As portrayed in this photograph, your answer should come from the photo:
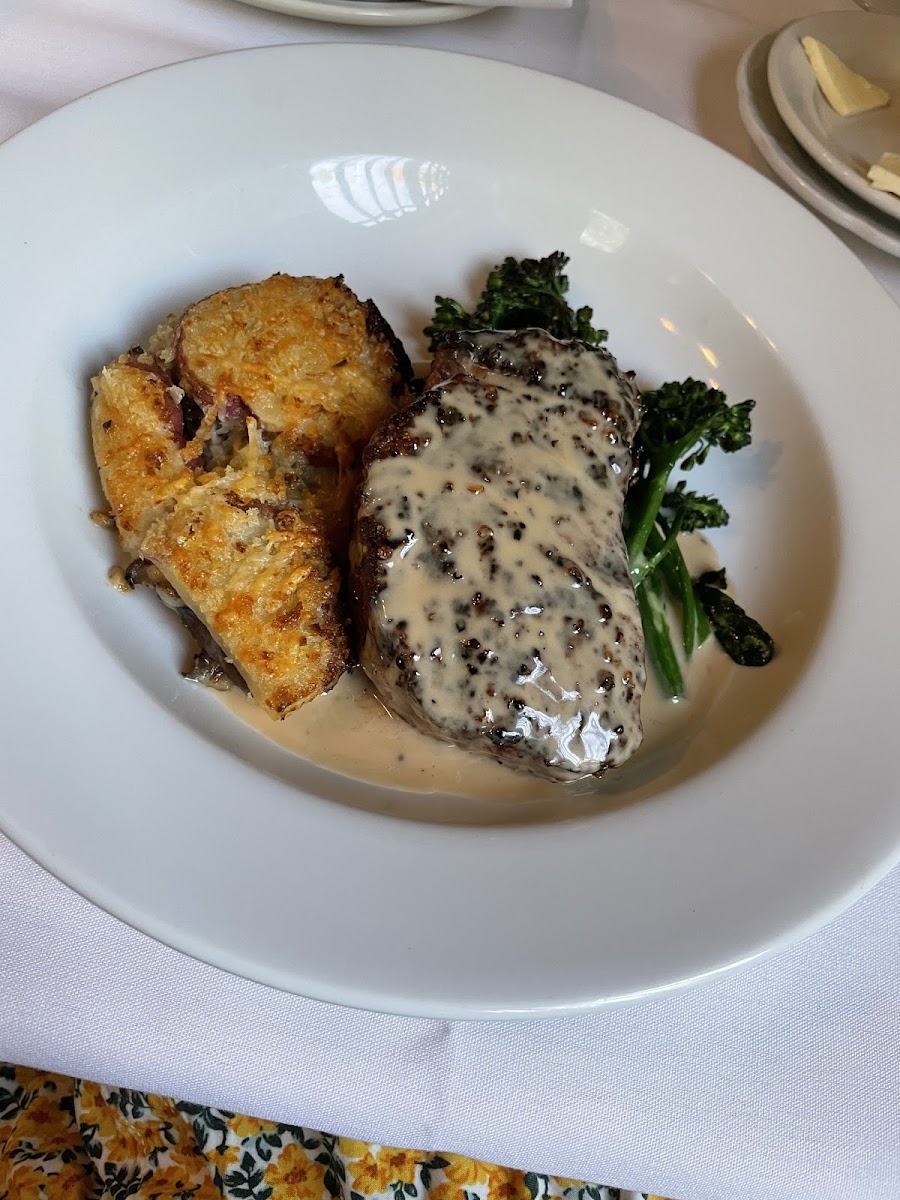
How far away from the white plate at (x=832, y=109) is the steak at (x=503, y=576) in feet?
4.62

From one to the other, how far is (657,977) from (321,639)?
3.14 ft

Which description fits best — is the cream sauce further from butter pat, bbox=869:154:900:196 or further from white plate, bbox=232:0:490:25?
white plate, bbox=232:0:490:25

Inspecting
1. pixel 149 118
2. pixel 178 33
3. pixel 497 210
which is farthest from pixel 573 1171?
pixel 178 33

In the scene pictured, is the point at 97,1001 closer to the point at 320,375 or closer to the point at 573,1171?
the point at 573,1171

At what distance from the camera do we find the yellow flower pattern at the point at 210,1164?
2057 millimetres

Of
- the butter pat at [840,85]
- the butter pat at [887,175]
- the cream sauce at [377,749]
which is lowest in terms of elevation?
the cream sauce at [377,749]

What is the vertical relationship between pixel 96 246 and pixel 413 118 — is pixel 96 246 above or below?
below

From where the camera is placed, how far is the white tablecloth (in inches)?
68.7

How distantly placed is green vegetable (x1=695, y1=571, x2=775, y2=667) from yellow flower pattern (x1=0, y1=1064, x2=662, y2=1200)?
1.26 meters

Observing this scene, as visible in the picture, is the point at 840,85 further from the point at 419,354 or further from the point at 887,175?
the point at 419,354

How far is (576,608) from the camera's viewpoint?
201cm

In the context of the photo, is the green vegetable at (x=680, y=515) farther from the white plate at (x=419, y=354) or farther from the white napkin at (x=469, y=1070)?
the white napkin at (x=469, y=1070)

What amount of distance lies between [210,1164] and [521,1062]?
837 mm

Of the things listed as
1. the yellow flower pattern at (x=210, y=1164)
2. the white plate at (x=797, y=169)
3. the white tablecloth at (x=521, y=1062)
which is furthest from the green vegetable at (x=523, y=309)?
the yellow flower pattern at (x=210, y=1164)
